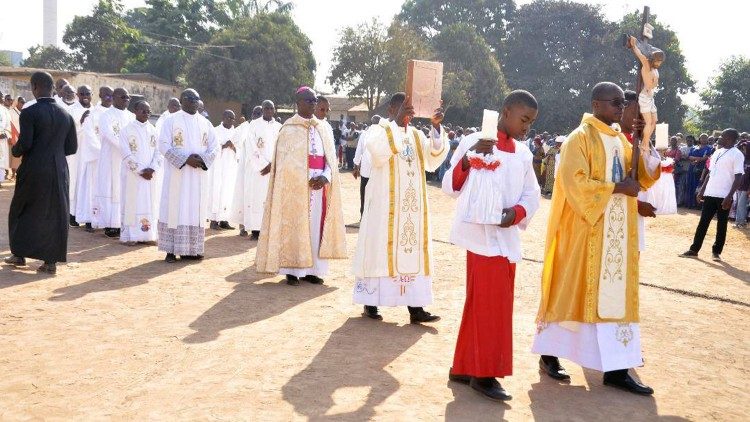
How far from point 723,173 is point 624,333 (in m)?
7.43

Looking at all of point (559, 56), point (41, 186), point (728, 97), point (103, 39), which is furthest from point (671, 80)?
point (41, 186)

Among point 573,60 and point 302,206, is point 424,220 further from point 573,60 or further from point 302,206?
point 573,60

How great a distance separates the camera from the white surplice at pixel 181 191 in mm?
8992

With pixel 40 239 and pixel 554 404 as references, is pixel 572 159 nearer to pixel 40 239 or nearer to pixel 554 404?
pixel 554 404

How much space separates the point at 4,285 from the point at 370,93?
37.7m

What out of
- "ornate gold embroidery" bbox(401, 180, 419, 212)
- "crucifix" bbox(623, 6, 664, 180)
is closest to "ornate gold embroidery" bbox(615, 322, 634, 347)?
"crucifix" bbox(623, 6, 664, 180)

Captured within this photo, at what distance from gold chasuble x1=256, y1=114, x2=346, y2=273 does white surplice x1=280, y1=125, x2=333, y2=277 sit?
7 centimetres

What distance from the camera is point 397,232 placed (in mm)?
6457

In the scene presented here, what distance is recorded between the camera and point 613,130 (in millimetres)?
5039

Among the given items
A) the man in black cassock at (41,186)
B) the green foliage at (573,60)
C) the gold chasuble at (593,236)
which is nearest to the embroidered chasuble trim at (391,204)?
the gold chasuble at (593,236)

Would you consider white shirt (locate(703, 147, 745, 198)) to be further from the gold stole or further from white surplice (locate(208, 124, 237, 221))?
white surplice (locate(208, 124, 237, 221))

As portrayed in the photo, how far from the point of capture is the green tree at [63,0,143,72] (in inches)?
1977

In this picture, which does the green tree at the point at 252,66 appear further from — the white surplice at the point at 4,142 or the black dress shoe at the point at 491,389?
the black dress shoe at the point at 491,389

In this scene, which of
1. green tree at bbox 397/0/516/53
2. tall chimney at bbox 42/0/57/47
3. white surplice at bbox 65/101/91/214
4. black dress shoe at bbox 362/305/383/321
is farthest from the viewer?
tall chimney at bbox 42/0/57/47
